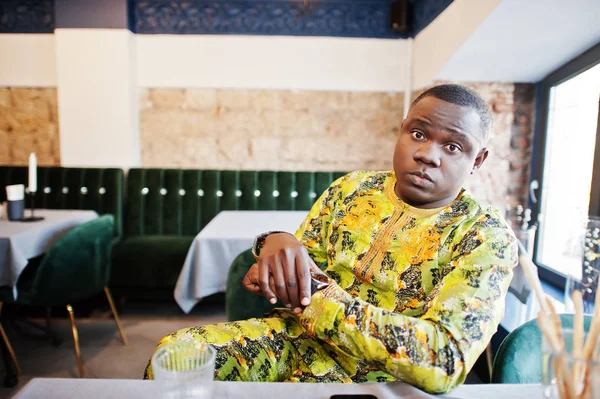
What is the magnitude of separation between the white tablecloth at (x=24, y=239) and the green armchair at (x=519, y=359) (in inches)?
84.8

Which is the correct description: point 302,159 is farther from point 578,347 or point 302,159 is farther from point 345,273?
point 578,347

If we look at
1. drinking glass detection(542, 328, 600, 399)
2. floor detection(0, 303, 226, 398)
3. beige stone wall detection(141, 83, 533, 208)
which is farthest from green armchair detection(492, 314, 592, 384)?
beige stone wall detection(141, 83, 533, 208)

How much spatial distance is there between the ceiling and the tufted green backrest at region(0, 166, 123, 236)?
109 inches

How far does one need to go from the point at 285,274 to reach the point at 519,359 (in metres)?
0.57

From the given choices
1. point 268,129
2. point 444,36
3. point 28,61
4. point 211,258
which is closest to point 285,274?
point 211,258

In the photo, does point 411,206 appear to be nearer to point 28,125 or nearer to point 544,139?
point 544,139

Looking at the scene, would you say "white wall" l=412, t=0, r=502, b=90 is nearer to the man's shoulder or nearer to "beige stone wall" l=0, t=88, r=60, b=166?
the man's shoulder

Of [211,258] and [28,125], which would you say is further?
[28,125]

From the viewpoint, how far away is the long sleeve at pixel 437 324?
0.70 m

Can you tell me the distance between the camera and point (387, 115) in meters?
3.56

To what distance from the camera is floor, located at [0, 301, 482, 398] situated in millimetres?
2119

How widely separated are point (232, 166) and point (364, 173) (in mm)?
2565

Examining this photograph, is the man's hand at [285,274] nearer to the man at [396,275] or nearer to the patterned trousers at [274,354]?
the man at [396,275]

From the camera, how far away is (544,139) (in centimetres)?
277
